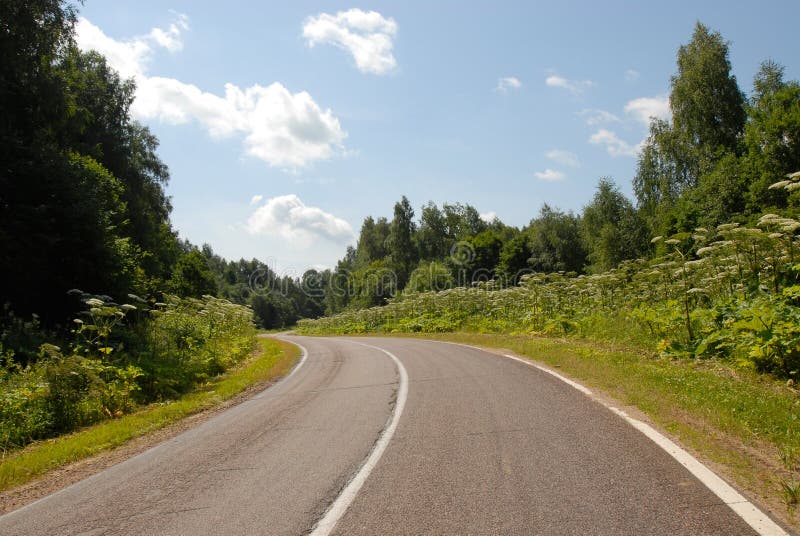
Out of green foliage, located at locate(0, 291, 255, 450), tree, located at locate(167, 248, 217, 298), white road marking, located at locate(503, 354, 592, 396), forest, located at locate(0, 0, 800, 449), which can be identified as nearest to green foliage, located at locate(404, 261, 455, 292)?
forest, located at locate(0, 0, 800, 449)

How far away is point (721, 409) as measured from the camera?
6.75 meters

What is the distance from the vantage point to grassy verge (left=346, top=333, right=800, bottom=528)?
4.76 meters

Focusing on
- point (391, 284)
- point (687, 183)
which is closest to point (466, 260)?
point (391, 284)

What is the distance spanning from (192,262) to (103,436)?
149ft

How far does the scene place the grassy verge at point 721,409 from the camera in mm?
4758

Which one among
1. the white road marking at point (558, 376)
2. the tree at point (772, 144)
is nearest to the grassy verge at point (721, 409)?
the white road marking at point (558, 376)

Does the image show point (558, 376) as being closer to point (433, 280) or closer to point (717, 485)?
point (717, 485)

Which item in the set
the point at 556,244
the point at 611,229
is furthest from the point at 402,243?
the point at 611,229

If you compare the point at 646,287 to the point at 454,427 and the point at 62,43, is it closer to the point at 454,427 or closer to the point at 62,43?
the point at 454,427

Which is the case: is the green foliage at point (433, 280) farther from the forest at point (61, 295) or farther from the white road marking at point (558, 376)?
the white road marking at point (558, 376)

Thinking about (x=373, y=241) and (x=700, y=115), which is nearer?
(x=700, y=115)

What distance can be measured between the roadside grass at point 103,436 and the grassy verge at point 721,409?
8283mm

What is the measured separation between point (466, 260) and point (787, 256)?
7018 cm

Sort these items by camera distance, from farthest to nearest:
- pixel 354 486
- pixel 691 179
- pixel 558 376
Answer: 1. pixel 691 179
2. pixel 558 376
3. pixel 354 486
